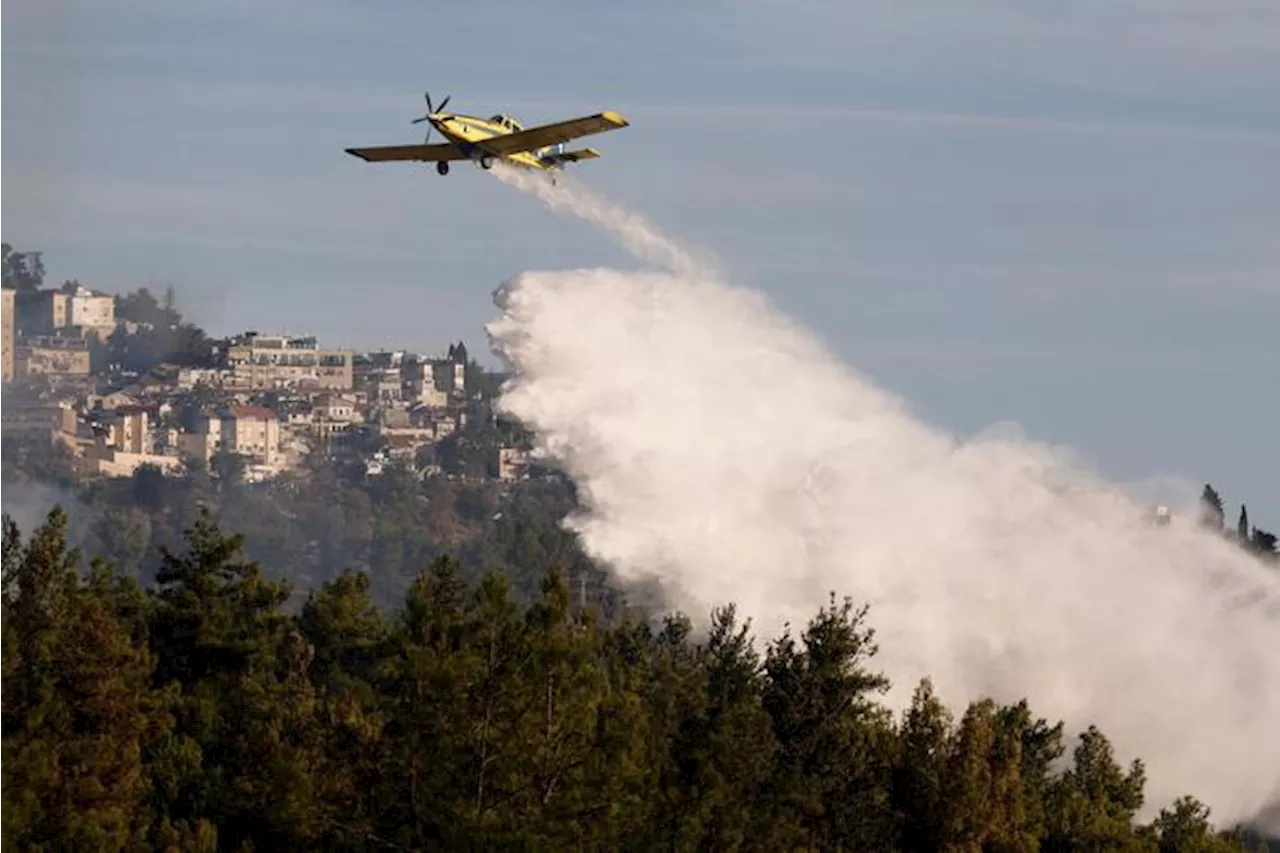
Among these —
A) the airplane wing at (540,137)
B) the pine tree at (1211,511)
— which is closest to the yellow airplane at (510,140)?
the airplane wing at (540,137)

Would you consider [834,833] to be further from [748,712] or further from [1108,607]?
[1108,607]

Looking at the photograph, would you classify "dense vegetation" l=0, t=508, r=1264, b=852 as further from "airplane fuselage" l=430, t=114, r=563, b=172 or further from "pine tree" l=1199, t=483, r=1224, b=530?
"pine tree" l=1199, t=483, r=1224, b=530

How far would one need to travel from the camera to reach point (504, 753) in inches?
2028

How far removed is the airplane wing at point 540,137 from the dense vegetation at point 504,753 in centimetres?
1452

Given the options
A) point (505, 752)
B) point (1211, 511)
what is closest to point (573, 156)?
point (505, 752)

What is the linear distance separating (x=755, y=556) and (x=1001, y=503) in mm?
14049

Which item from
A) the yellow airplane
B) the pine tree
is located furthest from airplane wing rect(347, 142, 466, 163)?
the pine tree

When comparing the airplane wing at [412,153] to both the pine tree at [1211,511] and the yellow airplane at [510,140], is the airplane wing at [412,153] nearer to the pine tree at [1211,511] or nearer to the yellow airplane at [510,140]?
the yellow airplane at [510,140]

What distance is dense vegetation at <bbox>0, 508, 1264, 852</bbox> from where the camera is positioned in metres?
51.7

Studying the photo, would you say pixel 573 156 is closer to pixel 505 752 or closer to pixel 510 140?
pixel 510 140

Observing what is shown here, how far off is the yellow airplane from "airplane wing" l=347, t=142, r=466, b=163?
2 cm

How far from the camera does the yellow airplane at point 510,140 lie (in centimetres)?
7462

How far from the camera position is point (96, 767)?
54.2 metres

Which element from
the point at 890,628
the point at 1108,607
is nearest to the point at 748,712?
the point at 890,628
